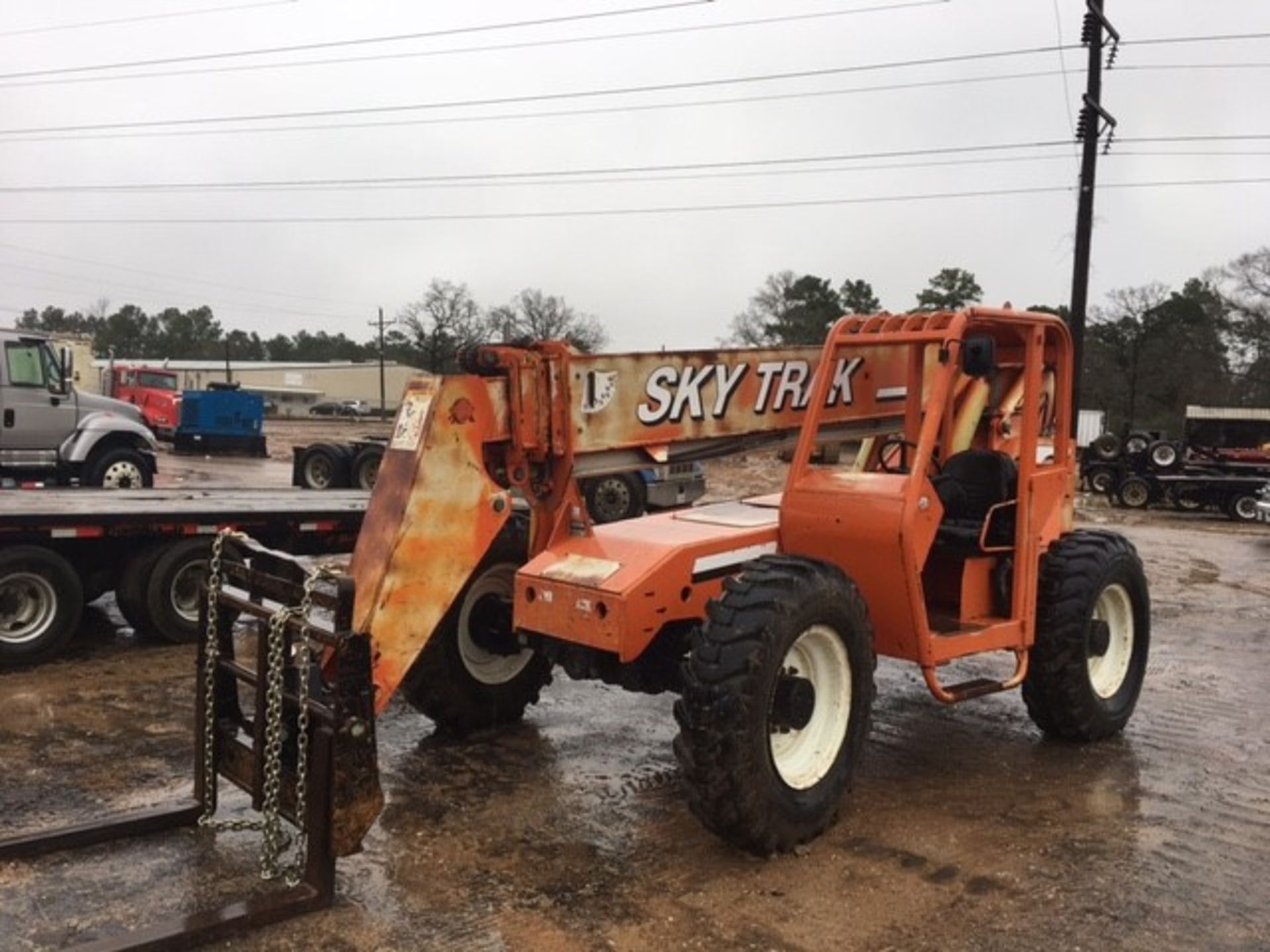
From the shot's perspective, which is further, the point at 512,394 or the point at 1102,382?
the point at 1102,382

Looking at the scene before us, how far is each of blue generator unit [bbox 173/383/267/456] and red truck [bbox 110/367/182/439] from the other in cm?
143

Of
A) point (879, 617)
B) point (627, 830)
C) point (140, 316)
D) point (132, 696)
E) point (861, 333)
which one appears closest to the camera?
point (627, 830)

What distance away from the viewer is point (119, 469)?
15.4 metres

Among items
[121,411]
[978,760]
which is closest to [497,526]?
[978,760]

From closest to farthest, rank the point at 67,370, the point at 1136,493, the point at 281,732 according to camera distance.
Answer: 1. the point at 281,732
2. the point at 67,370
3. the point at 1136,493

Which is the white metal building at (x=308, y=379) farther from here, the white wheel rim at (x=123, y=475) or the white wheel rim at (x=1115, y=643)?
the white wheel rim at (x=1115, y=643)

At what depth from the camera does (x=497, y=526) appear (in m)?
4.87

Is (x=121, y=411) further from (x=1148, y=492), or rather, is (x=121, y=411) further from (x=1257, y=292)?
(x=1257, y=292)

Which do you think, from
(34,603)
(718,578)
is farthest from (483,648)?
(34,603)

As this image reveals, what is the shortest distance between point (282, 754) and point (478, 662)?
1.81 metres

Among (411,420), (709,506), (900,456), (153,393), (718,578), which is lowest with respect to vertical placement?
(718,578)

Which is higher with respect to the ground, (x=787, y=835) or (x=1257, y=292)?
(x=1257, y=292)

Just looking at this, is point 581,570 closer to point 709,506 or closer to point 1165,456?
point 709,506

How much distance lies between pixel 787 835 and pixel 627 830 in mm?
740
